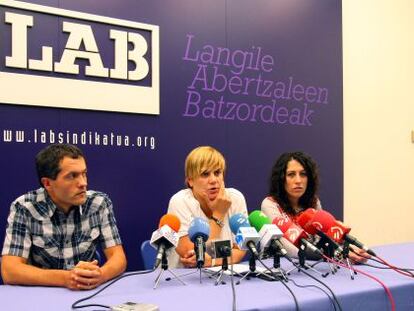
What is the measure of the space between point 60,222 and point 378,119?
3.46 m

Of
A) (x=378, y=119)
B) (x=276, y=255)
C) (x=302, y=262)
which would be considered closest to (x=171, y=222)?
(x=276, y=255)

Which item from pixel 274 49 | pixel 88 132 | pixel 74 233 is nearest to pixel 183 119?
pixel 88 132

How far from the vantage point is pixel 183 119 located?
131 inches

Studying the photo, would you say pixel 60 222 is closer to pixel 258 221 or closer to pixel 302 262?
pixel 258 221

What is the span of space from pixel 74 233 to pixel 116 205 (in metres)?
0.98

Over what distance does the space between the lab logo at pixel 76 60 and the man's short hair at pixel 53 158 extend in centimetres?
84

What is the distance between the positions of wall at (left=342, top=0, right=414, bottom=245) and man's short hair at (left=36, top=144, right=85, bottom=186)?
2955mm

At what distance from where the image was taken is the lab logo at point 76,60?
2.69 metres

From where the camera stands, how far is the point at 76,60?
2.88 m

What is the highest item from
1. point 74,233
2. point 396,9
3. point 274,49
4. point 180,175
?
point 396,9

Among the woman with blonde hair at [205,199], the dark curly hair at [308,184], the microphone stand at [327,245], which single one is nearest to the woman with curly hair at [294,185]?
the dark curly hair at [308,184]

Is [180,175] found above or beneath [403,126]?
beneath

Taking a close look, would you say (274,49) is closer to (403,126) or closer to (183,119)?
(183,119)

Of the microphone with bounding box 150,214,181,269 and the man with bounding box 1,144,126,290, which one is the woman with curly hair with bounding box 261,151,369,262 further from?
the microphone with bounding box 150,214,181,269
